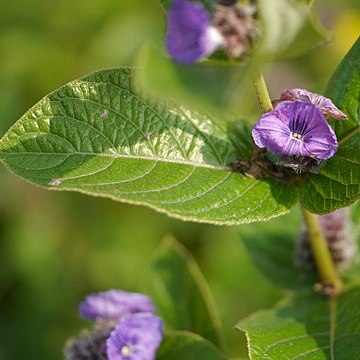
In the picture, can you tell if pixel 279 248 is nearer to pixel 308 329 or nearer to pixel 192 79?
pixel 308 329

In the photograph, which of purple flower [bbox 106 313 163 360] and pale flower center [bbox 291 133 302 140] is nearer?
pale flower center [bbox 291 133 302 140]

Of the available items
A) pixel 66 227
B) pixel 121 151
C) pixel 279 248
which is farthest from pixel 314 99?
pixel 66 227

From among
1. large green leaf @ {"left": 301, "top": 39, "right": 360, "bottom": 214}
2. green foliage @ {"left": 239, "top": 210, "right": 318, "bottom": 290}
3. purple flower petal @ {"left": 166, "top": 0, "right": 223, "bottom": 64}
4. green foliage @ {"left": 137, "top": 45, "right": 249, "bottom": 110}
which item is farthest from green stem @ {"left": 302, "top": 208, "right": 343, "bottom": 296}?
purple flower petal @ {"left": 166, "top": 0, "right": 223, "bottom": 64}

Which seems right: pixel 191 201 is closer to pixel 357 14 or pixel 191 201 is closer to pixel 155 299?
pixel 155 299

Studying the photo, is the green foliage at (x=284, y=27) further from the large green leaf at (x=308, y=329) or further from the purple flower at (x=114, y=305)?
the purple flower at (x=114, y=305)

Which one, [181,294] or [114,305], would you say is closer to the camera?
[114,305]

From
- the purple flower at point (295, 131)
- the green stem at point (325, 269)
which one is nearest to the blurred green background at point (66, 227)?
the green stem at point (325, 269)

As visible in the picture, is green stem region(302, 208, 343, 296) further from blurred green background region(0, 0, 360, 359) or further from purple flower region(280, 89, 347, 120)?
blurred green background region(0, 0, 360, 359)
